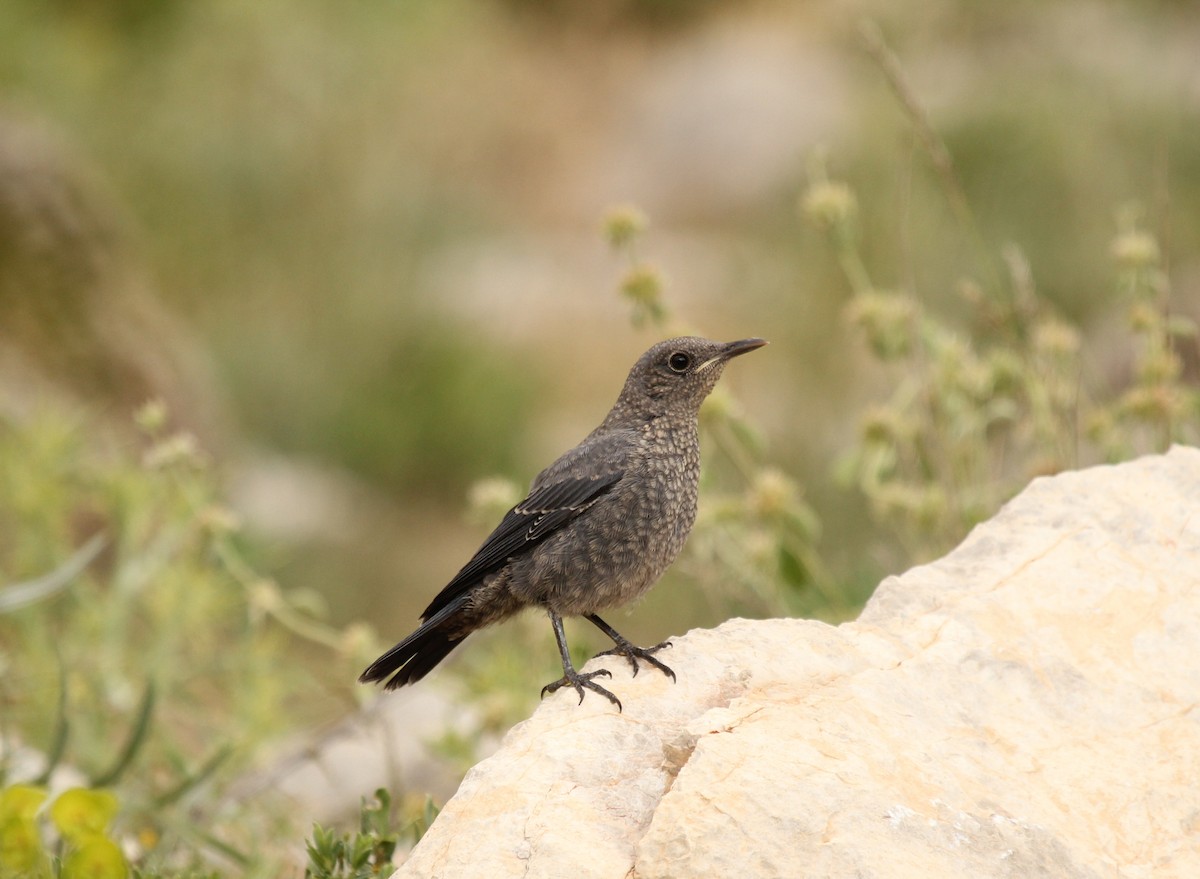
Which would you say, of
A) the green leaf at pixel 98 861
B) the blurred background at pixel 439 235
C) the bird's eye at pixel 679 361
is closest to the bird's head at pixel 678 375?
the bird's eye at pixel 679 361

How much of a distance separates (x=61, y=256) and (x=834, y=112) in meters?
13.1

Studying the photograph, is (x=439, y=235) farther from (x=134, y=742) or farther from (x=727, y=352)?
(x=727, y=352)

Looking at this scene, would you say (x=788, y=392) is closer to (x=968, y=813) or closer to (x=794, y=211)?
(x=794, y=211)

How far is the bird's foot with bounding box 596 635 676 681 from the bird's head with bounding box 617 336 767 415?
0.75 meters

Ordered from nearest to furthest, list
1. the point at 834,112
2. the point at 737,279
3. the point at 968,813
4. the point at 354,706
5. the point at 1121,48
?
1. the point at 968,813
2. the point at 354,706
3. the point at 737,279
4. the point at 1121,48
5. the point at 834,112

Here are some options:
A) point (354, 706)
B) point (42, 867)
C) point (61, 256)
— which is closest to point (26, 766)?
point (354, 706)

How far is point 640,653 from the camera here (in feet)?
10.9

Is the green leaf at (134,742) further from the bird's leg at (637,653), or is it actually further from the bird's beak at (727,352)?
the bird's beak at (727,352)

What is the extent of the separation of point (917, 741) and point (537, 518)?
130cm

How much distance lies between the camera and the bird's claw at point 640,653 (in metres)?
3.21

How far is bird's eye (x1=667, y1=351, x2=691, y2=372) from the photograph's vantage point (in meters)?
3.98

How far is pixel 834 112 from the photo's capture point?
19859 millimetres

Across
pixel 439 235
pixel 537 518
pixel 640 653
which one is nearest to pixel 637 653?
pixel 640 653

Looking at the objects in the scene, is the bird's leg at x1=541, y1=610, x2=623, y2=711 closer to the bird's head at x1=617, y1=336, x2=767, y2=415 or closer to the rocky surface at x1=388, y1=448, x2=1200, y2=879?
the rocky surface at x1=388, y1=448, x2=1200, y2=879
